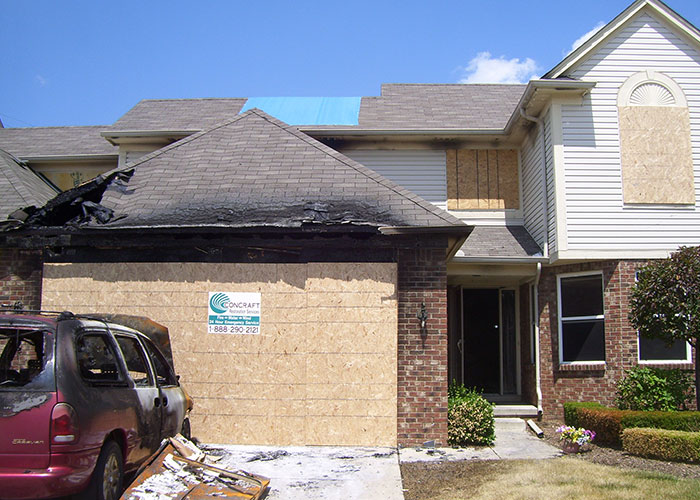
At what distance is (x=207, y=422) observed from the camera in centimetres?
958

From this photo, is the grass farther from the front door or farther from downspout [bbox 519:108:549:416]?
the front door

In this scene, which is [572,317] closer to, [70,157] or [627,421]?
[627,421]

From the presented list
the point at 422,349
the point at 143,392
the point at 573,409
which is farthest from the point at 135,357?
the point at 573,409

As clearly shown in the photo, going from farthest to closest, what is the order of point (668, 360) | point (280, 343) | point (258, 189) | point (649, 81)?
point (649, 81)
point (668, 360)
point (258, 189)
point (280, 343)

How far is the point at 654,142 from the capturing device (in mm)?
12648

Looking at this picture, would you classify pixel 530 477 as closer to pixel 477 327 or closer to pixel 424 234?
pixel 424 234

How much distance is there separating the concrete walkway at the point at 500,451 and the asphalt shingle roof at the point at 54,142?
1141 cm

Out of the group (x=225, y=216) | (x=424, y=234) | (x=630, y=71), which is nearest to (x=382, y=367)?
(x=424, y=234)

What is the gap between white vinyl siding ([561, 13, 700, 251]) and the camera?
1233 centimetres

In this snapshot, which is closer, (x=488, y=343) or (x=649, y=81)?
(x=649, y=81)

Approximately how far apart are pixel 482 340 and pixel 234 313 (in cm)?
745

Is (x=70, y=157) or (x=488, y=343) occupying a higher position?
(x=70, y=157)

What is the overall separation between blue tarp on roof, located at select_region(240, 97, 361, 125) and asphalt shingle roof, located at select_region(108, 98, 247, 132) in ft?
2.06

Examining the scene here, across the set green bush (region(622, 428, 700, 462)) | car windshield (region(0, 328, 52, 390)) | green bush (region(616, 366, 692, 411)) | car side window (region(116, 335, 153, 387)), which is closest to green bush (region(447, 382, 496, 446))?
green bush (region(622, 428, 700, 462))
